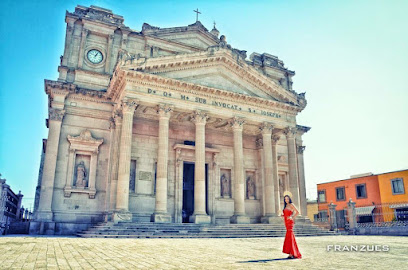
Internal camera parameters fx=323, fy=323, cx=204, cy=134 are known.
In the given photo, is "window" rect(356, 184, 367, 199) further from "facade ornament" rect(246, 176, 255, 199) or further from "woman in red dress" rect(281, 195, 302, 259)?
"woman in red dress" rect(281, 195, 302, 259)

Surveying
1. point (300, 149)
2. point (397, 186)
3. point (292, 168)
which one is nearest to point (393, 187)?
point (397, 186)

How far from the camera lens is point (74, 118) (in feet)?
75.6

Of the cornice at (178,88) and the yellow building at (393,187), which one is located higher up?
the cornice at (178,88)

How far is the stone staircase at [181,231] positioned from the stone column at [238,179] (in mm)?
1371

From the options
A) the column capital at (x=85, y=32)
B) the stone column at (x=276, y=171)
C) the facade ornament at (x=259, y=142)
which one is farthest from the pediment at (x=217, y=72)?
the column capital at (x=85, y=32)

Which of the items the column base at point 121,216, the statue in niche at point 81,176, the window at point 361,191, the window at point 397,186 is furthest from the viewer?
the window at point 361,191

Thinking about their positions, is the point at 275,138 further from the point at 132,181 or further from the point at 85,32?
the point at 85,32

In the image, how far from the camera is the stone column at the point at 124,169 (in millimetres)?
19078

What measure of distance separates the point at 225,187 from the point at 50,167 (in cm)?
1331

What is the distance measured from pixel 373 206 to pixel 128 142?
28.1 metres

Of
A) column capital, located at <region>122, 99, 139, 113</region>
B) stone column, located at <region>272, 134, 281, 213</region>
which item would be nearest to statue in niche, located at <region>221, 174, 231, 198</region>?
stone column, located at <region>272, 134, 281, 213</region>

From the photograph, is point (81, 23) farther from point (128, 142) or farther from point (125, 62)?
point (128, 142)

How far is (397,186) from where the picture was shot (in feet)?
110

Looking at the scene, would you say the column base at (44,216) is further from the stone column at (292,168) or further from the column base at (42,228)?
the stone column at (292,168)
